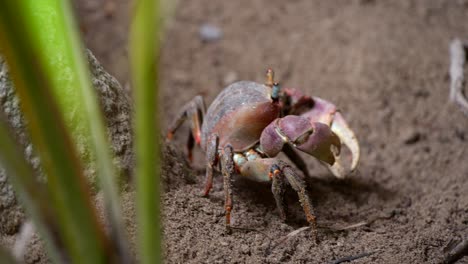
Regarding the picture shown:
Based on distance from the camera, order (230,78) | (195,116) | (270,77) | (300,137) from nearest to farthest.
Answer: (300,137) → (270,77) → (195,116) → (230,78)

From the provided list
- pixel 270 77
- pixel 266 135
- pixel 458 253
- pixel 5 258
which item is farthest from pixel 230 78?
pixel 5 258

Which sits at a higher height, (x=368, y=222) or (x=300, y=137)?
(x=300, y=137)

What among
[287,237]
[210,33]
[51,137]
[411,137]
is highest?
[51,137]

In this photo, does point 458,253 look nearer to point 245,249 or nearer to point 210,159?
point 245,249

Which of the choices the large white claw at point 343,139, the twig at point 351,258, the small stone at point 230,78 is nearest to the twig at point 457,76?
the large white claw at point 343,139

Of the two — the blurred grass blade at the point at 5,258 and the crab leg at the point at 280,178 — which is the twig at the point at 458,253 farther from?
the blurred grass blade at the point at 5,258

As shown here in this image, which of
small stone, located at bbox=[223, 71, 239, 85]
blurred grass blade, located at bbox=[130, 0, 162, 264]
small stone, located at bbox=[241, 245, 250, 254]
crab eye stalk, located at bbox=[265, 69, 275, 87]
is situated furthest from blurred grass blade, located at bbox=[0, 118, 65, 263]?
small stone, located at bbox=[223, 71, 239, 85]

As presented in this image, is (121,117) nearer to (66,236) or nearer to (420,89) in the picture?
(66,236)

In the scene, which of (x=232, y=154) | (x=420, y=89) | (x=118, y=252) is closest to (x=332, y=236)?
(x=232, y=154)
